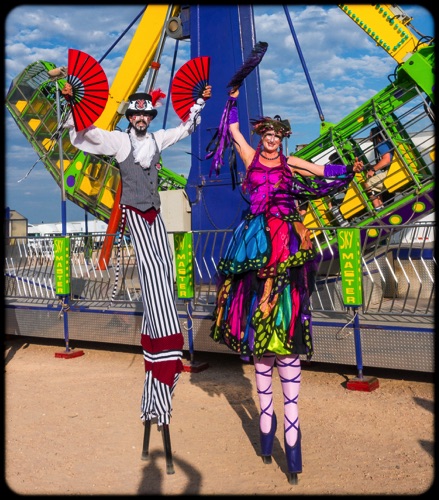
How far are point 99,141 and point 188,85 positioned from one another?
0.78 meters

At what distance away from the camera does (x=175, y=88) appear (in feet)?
12.5

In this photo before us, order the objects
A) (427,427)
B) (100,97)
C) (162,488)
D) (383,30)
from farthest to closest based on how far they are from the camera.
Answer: (383,30)
(427,427)
(100,97)
(162,488)

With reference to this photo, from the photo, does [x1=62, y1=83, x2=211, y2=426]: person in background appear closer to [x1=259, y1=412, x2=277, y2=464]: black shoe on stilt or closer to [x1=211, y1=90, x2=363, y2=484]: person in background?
[x1=211, y1=90, x2=363, y2=484]: person in background

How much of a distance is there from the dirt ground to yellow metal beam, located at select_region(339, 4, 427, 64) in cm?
488

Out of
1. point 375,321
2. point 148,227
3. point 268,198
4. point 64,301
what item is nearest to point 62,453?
point 148,227

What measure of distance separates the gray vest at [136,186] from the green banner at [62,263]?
3.77 m

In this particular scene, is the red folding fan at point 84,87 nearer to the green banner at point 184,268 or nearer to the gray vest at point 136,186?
the gray vest at point 136,186

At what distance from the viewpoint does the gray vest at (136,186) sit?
3.45 meters

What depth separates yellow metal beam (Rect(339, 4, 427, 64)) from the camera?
317 inches

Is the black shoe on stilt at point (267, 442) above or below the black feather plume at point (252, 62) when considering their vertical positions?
below

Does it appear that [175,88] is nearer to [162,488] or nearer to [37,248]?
[162,488]

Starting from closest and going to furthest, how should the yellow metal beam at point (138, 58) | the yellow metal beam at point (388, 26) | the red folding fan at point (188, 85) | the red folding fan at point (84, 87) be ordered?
1. the red folding fan at point (84, 87)
2. the red folding fan at point (188, 85)
3. the yellow metal beam at point (388, 26)
4. the yellow metal beam at point (138, 58)

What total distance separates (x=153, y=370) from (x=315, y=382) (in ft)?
7.61

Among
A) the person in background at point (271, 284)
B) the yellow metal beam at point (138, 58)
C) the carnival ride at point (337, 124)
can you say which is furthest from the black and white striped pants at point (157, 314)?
the yellow metal beam at point (138, 58)
